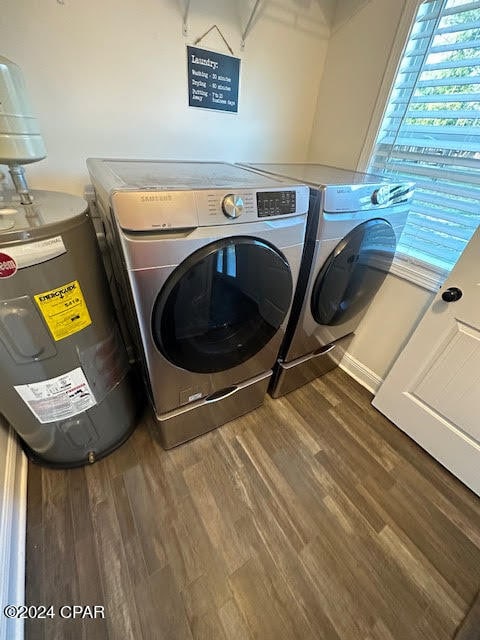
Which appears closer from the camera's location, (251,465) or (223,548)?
(223,548)

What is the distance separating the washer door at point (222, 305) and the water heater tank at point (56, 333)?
0.84ft

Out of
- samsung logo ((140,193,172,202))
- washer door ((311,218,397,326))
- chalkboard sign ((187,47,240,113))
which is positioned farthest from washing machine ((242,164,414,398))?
samsung logo ((140,193,172,202))

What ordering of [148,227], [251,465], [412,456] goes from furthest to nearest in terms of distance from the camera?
[412,456] < [251,465] < [148,227]

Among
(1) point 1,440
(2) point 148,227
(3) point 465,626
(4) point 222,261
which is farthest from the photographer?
(1) point 1,440

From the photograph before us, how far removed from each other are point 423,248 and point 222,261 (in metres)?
1.13

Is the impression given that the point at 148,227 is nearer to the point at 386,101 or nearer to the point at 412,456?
the point at 386,101

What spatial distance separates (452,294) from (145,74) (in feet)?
5.17

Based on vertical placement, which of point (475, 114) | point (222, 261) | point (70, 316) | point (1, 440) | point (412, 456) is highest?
point (475, 114)

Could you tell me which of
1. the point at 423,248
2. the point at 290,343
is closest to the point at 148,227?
the point at 290,343

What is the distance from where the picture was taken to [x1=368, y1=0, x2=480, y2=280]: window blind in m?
1.07

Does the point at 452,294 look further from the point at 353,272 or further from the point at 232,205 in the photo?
the point at 232,205

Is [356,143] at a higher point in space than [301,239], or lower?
higher

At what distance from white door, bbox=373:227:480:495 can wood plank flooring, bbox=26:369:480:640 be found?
13 cm

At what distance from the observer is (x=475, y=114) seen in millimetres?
1073
